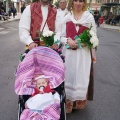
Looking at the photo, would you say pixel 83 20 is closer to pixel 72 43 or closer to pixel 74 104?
pixel 72 43

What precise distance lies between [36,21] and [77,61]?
2.77 feet

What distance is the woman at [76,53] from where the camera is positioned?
A: 4371 mm

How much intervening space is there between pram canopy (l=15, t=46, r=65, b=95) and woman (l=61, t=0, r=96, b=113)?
17.1 inches

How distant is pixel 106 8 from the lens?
4231cm

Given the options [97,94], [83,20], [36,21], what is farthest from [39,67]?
[97,94]

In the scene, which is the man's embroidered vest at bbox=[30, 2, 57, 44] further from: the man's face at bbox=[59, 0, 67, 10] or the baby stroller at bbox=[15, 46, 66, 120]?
the man's face at bbox=[59, 0, 67, 10]

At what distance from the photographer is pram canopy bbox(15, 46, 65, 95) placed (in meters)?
3.75

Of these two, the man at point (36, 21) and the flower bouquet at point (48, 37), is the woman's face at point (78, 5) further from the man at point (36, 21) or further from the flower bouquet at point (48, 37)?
the flower bouquet at point (48, 37)

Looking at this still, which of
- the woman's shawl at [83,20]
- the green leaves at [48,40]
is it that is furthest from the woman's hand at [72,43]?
the green leaves at [48,40]

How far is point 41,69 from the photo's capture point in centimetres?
390

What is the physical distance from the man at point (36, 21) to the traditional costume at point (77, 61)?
21 centimetres

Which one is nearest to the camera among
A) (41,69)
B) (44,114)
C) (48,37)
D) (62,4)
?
(44,114)

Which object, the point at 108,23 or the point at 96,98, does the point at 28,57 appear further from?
the point at 108,23

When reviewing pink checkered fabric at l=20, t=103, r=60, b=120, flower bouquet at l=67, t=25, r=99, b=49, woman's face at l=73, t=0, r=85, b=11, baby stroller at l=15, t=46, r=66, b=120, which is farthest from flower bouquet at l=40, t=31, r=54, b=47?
pink checkered fabric at l=20, t=103, r=60, b=120
